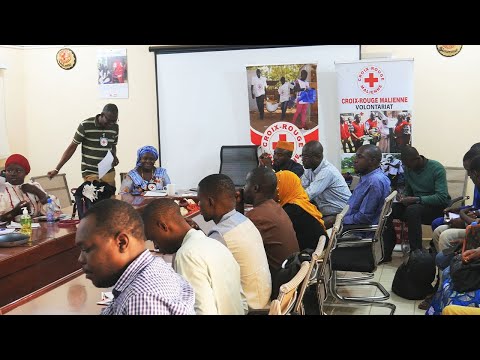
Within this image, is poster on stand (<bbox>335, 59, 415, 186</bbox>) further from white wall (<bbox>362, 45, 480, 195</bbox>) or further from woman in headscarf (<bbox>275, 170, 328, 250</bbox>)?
woman in headscarf (<bbox>275, 170, 328, 250</bbox>)

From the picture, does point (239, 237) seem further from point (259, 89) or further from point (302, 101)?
point (259, 89)

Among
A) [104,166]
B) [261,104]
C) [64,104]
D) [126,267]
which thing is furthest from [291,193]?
[64,104]

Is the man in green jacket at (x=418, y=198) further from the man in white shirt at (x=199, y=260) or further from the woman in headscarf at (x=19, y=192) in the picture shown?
the man in white shirt at (x=199, y=260)

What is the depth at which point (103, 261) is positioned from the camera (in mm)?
1571

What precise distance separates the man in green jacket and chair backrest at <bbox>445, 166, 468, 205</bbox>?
573 mm

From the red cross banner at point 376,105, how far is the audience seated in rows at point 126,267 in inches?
180

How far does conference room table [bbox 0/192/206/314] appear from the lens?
231 centimetres

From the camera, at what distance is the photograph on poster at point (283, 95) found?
6355mm

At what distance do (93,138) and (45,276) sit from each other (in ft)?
8.28

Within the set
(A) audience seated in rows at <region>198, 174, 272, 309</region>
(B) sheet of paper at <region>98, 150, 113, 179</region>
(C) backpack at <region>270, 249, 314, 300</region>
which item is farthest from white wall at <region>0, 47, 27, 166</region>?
(C) backpack at <region>270, 249, 314, 300</region>

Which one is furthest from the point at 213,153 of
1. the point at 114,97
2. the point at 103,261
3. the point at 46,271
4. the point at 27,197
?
the point at 103,261

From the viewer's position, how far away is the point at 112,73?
718 cm

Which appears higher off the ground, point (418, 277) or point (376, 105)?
point (376, 105)
